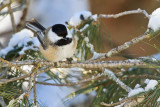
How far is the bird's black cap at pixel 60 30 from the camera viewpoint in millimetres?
1180

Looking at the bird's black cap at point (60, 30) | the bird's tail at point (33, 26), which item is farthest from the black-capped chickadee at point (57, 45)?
the bird's tail at point (33, 26)

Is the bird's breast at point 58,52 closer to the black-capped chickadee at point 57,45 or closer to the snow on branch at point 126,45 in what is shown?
the black-capped chickadee at point 57,45

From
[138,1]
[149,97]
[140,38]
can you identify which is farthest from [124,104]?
[138,1]

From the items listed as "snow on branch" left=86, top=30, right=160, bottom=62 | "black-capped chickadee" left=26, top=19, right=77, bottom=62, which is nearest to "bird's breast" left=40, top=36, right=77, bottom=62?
"black-capped chickadee" left=26, top=19, right=77, bottom=62

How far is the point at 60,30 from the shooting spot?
1189 millimetres

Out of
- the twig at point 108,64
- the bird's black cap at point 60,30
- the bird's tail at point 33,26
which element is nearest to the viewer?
the twig at point 108,64

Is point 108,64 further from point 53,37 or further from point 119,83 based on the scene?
point 53,37

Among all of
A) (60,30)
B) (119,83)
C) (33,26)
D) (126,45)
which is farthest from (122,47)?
(33,26)

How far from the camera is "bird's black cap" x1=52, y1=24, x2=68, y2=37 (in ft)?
3.87

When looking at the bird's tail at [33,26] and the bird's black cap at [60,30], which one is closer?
the bird's black cap at [60,30]

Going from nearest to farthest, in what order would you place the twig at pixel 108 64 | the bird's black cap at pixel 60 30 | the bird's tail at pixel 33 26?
the twig at pixel 108 64, the bird's black cap at pixel 60 30, the bird's tail at pixel 33 26

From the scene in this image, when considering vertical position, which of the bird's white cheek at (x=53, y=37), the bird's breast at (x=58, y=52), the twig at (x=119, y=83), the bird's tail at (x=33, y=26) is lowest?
the twig at (x=119, y=83)

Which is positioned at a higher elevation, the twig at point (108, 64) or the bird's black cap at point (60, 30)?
the bird's black cap at point (60, 30)

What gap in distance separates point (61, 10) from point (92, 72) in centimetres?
336
